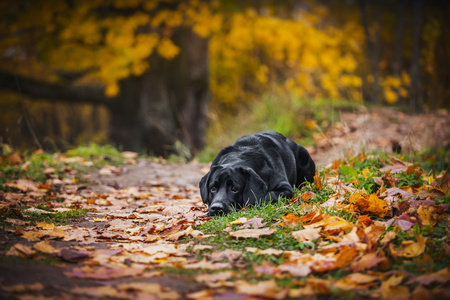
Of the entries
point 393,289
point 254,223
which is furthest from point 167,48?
point 393,289

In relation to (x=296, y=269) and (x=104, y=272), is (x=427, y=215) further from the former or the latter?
(x=104, y=272)

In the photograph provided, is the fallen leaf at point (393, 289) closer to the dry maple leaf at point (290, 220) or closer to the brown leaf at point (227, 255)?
the brown leaf at point (227, 255)

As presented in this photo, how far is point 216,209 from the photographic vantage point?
367 centimetres

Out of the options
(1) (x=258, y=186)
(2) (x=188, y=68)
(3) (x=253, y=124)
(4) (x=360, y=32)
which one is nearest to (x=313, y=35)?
(4) (x=360, y=32)

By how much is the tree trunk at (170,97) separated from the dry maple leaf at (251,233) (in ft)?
28.5

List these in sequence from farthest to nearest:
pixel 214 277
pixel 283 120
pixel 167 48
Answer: pixel 167 48 < pixel 283 120 < pixel 214 277

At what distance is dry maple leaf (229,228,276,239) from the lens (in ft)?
9.59

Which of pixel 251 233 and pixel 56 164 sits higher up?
pixel 251 233

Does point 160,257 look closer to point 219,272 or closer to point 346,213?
point 219,272

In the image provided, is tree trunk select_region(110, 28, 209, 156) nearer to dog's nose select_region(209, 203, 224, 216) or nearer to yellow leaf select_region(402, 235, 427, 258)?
dog's nose select_region(209, 203, 224, 216)

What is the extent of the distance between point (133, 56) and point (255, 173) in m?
8.04

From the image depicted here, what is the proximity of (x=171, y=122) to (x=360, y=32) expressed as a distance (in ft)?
42.8

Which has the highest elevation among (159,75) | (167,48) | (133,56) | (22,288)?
(167,48)

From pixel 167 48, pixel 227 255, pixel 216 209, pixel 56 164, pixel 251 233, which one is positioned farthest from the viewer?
pixel 167 48
